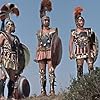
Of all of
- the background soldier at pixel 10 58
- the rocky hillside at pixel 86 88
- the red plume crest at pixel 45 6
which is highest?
the red plume crest at pixel 45 6

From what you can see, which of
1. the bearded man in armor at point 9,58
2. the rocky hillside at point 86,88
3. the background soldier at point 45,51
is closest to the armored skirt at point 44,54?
the background soldier at point 45,51

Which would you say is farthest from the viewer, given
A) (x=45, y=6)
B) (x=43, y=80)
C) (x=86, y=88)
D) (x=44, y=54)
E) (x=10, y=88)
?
(x=45, y=6)

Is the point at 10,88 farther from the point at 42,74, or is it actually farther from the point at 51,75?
the point at 51,75

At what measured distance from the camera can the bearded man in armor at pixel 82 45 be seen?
10.2 meters

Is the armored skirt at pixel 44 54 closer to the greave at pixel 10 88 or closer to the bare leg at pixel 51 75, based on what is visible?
the bare leg at pixel 51 75

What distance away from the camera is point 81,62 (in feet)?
33.5

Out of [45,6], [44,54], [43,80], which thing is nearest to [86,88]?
[43,80]

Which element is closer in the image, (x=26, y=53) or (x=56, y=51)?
(x=56, y=51)

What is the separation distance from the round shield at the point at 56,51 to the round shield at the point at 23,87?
0.92 meters

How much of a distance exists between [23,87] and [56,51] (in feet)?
4.17

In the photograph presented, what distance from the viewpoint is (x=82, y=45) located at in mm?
10320

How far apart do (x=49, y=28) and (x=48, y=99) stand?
2.18m

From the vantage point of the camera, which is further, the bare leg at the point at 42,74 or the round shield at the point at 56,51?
the round shield at the point at 56,51

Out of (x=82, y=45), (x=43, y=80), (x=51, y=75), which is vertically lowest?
(x=43, y=80)
